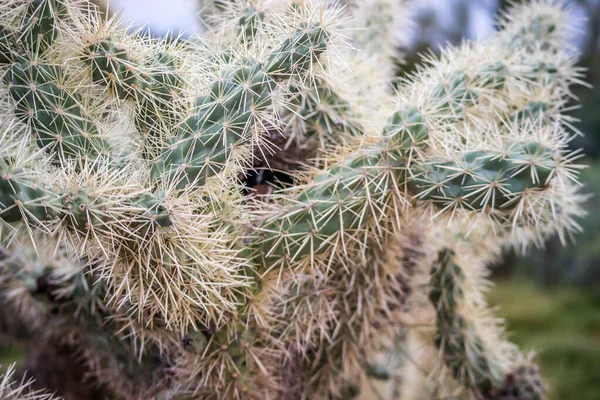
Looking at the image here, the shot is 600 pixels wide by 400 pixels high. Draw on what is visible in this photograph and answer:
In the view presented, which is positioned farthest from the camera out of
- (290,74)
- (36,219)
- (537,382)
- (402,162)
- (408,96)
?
(537,382)

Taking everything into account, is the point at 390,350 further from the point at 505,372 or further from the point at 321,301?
the point at 321,301

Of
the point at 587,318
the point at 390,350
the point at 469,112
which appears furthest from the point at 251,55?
the point at 587,318

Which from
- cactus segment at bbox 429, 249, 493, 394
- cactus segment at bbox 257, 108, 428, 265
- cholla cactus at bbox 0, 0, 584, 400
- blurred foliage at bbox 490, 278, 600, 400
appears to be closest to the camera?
cholla cactus at bbox 0, 0, 584, 400

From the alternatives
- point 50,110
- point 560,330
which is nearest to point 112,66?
point 50,110

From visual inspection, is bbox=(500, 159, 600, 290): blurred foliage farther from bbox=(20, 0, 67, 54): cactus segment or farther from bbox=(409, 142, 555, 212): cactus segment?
bbox=(20, 0, 67, 54): cactus segment

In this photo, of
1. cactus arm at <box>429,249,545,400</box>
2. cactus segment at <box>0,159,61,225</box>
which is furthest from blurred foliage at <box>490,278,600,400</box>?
cactus segment at <box>0,159,61,225</box>

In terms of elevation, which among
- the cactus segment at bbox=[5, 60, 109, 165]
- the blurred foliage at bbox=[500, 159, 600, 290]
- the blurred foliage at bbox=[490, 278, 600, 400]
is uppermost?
the blurred foliage at bbox=[500, 159, 600, 290]

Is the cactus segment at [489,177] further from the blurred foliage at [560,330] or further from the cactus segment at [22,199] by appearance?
the blurred foliage at [560,330]
